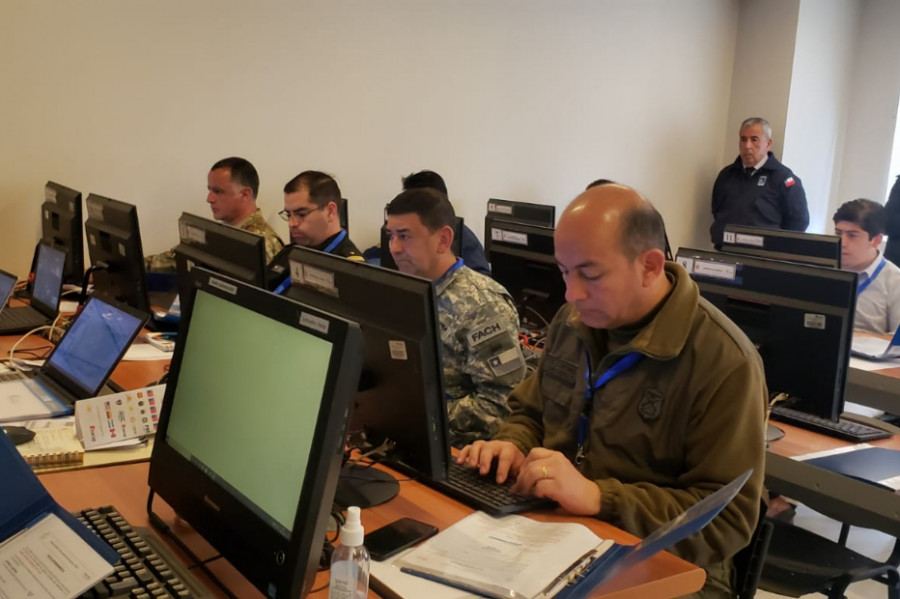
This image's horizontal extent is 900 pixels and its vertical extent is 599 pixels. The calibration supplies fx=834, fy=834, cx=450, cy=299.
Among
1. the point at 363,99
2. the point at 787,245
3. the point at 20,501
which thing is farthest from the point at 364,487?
the point at 363,99

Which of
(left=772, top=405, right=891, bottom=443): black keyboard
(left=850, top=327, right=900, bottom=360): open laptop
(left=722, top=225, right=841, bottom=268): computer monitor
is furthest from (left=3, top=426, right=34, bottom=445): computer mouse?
(left=850, top=327, right=900, bottom=360): open laptop

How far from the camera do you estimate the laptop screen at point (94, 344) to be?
6.61 ft

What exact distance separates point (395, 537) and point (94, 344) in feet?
3.74

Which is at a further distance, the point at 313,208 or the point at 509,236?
the point at 313,208

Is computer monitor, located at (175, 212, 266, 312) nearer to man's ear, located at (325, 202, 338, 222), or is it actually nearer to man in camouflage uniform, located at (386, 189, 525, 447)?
man in camouflage uniform, located at (386, 189, 525, 447)

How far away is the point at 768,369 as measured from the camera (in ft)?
7.13

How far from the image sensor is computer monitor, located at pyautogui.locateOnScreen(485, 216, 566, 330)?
2.92m

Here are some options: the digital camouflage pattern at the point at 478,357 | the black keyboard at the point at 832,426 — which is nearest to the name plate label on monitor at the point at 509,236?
the digital camouflage pattern at the point at 478,357

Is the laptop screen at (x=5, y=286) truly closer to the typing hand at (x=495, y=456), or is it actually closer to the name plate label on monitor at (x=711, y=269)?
the typing hand at (x=495, y=456)

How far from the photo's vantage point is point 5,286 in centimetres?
275

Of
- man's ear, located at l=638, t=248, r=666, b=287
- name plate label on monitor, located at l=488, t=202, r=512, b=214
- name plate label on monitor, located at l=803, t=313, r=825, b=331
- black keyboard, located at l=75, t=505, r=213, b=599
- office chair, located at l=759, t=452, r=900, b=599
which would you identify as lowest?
office chair, located at l=759, t=452, r=900, b=599

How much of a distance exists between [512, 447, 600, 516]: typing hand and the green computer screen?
0.55m

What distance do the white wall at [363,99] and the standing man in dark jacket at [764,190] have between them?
18.5 inches

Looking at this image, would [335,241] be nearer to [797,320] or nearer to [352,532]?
[797,320]
